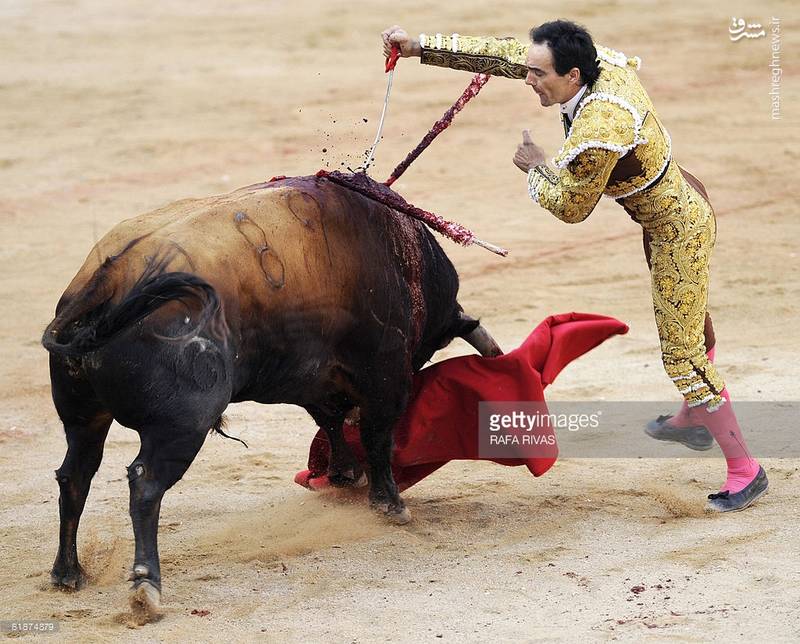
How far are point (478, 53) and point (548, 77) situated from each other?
466 millimetres

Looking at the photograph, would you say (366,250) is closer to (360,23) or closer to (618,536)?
(618,536)

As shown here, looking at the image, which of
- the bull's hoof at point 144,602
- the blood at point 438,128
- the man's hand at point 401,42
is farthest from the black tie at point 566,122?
the bull's hoof at point 144,602

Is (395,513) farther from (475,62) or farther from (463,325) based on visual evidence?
(475,62)

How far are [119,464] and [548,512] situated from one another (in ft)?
6.48

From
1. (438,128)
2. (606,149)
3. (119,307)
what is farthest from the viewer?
(438,128)

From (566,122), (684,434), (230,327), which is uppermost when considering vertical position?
(566,122)

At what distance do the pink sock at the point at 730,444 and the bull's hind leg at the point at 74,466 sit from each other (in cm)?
219

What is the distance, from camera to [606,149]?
4203 mm

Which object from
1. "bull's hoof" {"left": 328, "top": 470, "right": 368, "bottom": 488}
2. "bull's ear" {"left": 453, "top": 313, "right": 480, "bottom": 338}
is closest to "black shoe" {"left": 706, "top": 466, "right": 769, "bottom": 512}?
"bull's ear" {"left": 453, "top": 313, "right": 480, "bottom": 338}

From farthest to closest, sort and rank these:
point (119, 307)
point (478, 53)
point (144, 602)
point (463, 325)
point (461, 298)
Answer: point (461, 298), point (463, 325), point (478, 53), point (144, 602), point (119, 307)

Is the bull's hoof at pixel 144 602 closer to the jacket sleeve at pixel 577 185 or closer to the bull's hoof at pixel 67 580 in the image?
the bull's hoof at pixel 67 580

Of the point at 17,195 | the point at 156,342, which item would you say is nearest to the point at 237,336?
the point at 156,342

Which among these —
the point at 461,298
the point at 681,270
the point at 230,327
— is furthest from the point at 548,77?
the point at 461,298

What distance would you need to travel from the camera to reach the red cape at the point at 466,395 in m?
4.79
